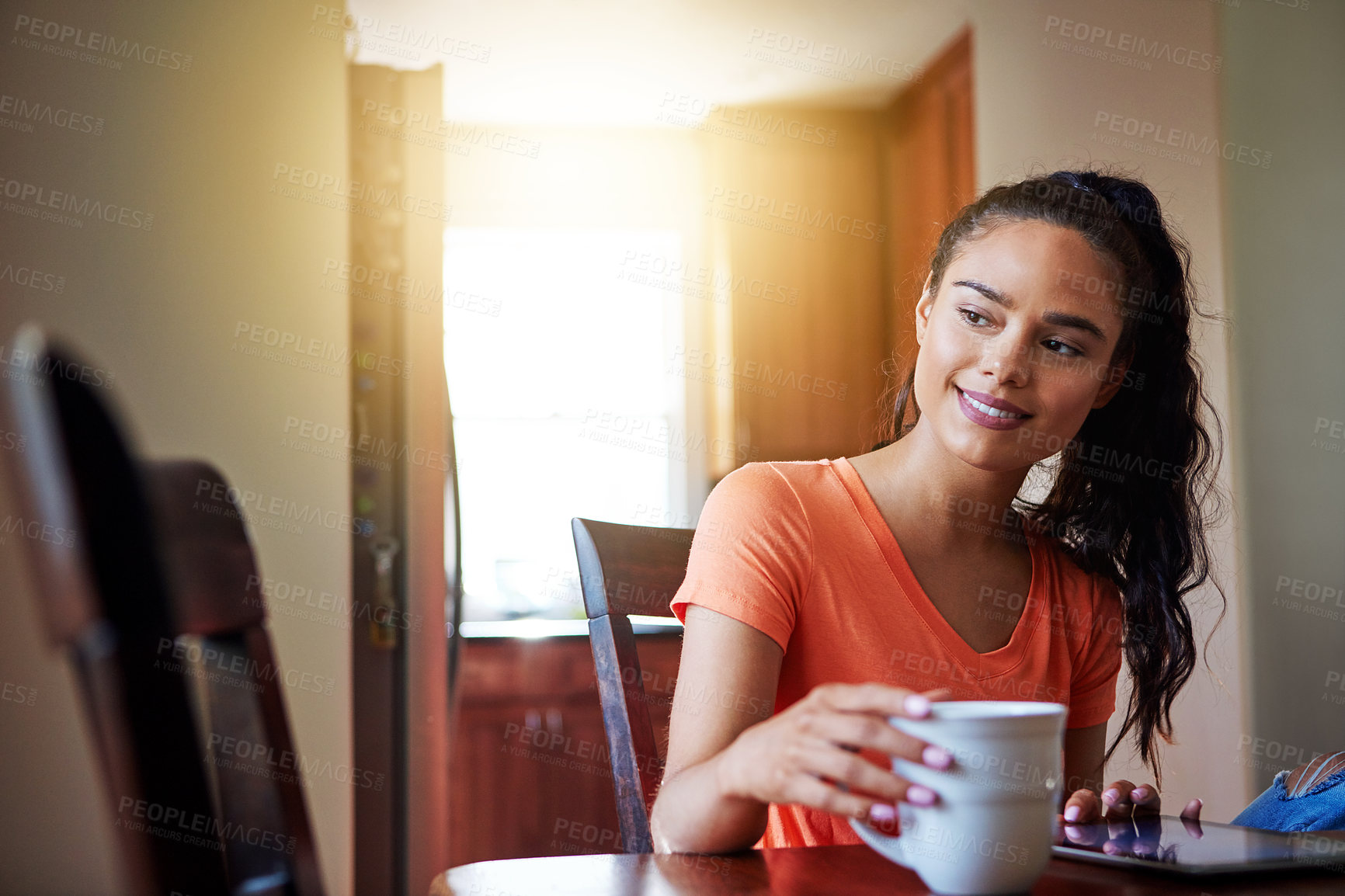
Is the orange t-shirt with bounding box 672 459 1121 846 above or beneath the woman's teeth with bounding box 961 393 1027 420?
beneath

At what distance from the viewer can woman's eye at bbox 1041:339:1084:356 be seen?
1.07 m

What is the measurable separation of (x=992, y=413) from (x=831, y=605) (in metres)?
0.27

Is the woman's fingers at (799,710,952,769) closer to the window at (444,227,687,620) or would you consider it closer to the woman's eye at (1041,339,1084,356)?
the woman's eye at (1041,339,1084,356)

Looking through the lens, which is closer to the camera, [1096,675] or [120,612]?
[120,612]

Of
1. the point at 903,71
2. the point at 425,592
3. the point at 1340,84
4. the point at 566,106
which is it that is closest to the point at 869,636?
the point at 425,592

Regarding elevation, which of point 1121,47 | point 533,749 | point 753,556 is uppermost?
point 1121,47

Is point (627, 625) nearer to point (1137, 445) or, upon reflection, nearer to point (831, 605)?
point (831, 605)

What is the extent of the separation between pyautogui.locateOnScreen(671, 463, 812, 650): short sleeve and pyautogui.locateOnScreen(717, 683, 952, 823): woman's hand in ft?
0.89

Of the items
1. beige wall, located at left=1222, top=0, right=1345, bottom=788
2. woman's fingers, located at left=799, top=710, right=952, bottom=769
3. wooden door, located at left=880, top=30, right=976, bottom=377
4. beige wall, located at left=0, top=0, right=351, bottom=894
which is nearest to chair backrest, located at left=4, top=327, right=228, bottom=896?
woman's fingers, located at left=799, top=710, right=952, bottom=769

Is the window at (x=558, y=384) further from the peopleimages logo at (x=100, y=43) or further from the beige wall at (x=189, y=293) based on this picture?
the peopleimages logo at (x=100, y=43)

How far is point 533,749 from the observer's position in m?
3.04

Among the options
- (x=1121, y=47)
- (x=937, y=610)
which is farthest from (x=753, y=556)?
(x=1121, y=47)

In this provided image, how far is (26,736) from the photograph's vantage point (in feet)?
5.04

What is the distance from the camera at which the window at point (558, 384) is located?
14.1 ft
